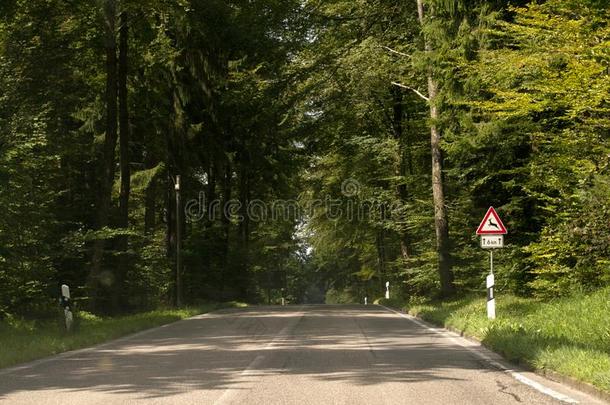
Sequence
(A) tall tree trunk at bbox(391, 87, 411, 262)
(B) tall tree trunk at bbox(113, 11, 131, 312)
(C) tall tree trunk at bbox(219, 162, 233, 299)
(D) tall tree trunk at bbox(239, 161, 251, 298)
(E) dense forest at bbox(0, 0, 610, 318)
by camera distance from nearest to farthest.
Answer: (E) dense forest at bbox(0, 0, 610, 318) → (B) tall tree trunk at bbox(113, 11, 131, 312) → (A) tall tree trunk at bbox(391, 87, 411, 262) → (C) tall tree trunk at bbox(219, 162, 233, 299) → (D) tall tree trunk at bbox(239, 161, 251, 298)

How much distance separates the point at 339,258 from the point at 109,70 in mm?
42650

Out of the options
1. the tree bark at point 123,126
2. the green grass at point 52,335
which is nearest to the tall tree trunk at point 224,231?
the tree bark at point 123,126

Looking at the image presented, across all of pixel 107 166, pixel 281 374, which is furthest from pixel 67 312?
pixel 107 166

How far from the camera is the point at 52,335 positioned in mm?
14719

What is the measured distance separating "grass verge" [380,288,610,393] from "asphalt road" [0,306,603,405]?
30cm

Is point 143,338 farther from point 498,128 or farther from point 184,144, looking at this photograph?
point 184,144

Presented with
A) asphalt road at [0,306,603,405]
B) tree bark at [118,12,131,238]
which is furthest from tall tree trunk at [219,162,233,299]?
asphalt road at [0,306,603,405]

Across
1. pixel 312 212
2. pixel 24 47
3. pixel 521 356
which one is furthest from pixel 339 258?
pixel 521 356

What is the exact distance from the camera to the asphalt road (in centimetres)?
757

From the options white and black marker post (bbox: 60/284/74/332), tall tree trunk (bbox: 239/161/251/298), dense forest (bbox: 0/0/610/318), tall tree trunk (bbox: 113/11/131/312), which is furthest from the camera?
tall tree trunk (bbox: 239/161/251/298)

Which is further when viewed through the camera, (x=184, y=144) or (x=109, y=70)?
(x=184, y=144)

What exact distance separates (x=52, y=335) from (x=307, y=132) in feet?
54.7

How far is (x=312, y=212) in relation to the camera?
41938mm

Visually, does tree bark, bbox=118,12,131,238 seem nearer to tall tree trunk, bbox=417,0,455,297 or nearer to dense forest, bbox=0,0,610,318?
dense forest, bbox=0,0,610,318
